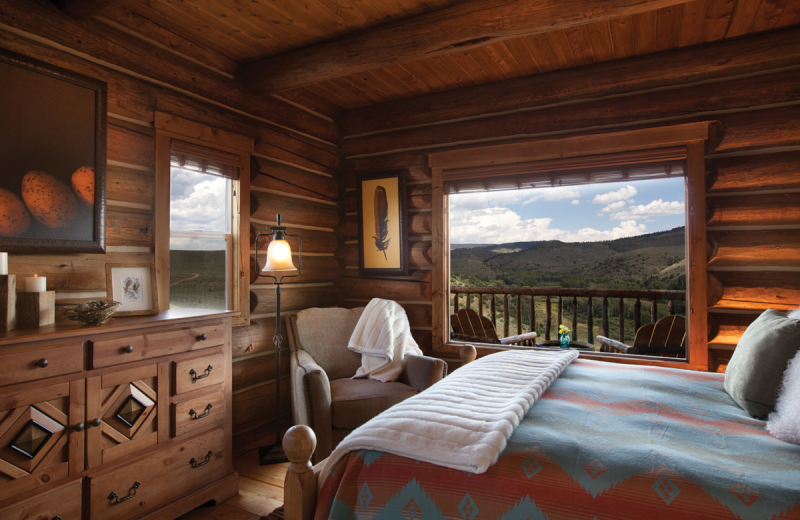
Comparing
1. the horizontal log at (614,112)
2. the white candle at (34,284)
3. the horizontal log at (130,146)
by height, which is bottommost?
the white candle at (34,284)

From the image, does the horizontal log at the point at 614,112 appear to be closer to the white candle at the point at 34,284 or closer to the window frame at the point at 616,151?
the window frame at the point at 616,151

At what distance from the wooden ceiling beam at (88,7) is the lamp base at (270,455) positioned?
2756 mm

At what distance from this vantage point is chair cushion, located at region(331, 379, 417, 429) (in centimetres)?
269

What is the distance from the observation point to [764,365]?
1552mm

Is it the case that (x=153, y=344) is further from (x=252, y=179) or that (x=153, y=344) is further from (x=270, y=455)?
(x=252, y=179)

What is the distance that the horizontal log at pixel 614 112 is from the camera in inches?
109

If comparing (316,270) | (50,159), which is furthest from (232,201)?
(50,159)

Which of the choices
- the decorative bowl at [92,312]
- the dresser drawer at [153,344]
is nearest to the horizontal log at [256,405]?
the dresser drawer at [153,344]

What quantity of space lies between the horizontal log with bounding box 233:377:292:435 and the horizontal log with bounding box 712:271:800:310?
3.25m

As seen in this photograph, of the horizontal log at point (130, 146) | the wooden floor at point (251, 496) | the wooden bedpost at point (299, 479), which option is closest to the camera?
the wooden bedpost at point (299, 479)

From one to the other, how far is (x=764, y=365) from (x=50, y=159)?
10.7ft

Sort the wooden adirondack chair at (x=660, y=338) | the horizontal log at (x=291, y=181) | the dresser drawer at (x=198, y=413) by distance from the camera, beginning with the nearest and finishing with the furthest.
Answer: the dresser drawer at (x=198, y=413) → the horizontal log at (x=291, y=181) → the wooden adirondack chair at (x=660, y=338)

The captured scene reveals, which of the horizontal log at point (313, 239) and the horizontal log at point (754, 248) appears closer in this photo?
the horizontal log at point (754, 248)

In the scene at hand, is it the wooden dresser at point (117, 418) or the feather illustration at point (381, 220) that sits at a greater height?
the feather illustration at point (381, 220)
